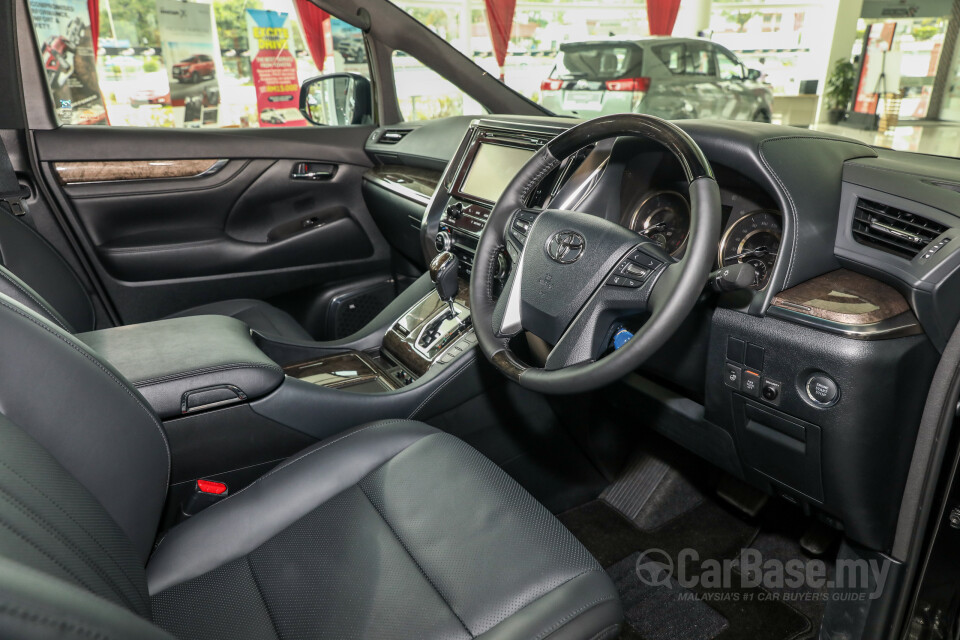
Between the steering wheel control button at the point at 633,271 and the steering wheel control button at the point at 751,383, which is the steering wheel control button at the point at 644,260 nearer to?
the steering wheel control button at the point at 633,271

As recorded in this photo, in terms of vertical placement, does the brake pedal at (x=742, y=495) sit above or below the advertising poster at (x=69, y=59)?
below

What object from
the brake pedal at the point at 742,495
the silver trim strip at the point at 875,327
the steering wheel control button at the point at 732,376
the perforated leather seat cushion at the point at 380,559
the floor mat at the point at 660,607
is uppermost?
the silver trim strip at the point at 875,327

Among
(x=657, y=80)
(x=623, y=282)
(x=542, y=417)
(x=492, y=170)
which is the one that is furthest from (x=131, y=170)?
(x=657, y=80)

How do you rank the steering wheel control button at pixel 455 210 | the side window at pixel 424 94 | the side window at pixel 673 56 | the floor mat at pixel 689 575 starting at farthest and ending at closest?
the side window at pixel 673 56 < the side window at pixel 424 94 < the steering wheel control button at pixel 455 210 < the floor mat at pixel 689 575

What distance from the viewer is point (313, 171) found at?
247cm

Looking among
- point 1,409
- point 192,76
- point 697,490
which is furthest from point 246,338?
point 192,76

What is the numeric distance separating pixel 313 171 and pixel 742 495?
5.93ft

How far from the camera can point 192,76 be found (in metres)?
3.54

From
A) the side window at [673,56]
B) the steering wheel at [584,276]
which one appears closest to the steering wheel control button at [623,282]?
the steering wheel at [584,276]

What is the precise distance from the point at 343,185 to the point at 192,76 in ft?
5.30

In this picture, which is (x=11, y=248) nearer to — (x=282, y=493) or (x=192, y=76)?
(x=282, y=493)

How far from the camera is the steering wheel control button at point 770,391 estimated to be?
1135 mm

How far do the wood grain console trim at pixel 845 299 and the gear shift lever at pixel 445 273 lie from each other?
2.63 ft

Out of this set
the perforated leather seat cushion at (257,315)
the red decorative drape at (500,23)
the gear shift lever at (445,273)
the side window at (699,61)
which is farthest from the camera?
the red decorative drape at (500,23)
